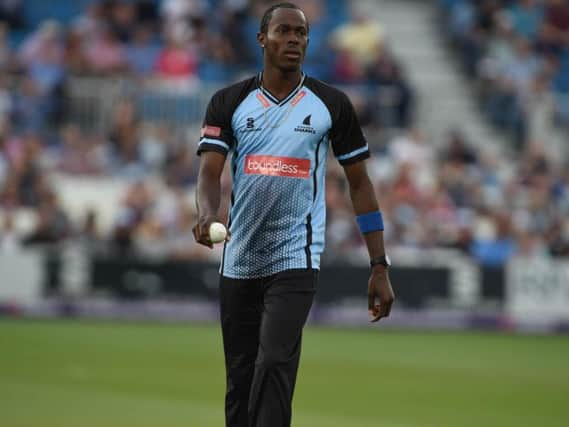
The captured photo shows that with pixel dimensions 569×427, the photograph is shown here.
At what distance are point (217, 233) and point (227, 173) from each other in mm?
14736

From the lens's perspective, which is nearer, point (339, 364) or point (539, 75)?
point (339, 364)

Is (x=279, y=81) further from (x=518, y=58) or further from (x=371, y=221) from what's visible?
(x=518, y=58)

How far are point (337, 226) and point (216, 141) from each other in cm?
1357

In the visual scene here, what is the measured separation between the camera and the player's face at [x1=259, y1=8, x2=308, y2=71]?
23.1 feet

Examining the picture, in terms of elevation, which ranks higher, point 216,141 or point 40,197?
point 216,141

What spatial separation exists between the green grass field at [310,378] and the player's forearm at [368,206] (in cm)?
326

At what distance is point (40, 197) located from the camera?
20312mm

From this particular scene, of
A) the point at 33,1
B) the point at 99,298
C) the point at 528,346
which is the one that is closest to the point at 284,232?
the point at 528,346

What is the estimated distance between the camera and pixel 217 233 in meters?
6.54

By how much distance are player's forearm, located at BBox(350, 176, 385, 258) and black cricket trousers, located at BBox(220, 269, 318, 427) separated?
0.34m

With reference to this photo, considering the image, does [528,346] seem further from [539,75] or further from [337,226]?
[539,75]

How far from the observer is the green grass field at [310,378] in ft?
35.3

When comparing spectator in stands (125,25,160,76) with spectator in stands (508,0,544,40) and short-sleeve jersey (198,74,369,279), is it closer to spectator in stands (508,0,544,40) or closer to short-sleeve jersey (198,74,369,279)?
spectator in stands (508,0,544,40)

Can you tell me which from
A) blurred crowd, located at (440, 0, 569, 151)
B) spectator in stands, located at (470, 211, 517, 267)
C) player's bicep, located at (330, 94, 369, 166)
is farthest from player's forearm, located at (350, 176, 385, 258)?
blurred crowd, located at (440, 0, 569, 151)
